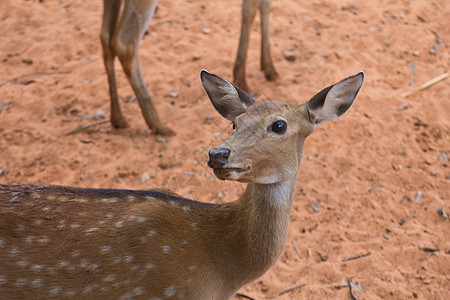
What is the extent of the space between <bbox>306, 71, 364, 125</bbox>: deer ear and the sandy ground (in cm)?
149

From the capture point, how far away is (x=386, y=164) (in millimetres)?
4488

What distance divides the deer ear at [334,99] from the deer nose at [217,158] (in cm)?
71

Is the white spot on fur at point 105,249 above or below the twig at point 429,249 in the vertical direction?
above

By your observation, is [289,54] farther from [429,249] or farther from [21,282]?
[21,282]

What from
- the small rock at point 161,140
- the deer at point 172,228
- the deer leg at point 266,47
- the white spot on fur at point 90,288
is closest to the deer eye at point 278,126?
the deer at point 172,228

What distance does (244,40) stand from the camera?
17.4 feet

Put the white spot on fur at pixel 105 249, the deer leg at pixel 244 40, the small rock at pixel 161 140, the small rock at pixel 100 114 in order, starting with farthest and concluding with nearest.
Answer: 1. the deer leg at pixel 244 40
2. the small rock at pixel 100 114
3. the small rock at pixel 161 140
4. the white spot on fur at pixel 105 249

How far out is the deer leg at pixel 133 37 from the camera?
13.8 ft

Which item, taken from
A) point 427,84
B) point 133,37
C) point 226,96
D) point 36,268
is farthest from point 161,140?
point 427,84

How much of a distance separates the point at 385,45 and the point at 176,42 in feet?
9.81

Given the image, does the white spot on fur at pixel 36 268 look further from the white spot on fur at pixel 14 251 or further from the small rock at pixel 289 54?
the small rock at pixel 289 54

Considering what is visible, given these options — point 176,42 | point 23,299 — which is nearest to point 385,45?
point 176,42

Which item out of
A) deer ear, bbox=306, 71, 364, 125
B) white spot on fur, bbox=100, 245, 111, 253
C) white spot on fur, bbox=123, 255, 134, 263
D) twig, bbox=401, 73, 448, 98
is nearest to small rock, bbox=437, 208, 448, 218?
twig, bbox=401, 73, 448, 98

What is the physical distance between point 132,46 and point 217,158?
274 cm
